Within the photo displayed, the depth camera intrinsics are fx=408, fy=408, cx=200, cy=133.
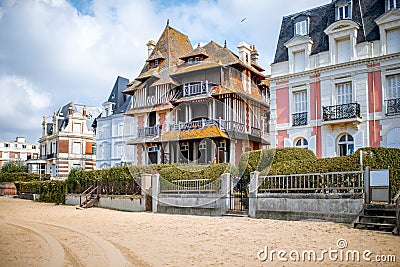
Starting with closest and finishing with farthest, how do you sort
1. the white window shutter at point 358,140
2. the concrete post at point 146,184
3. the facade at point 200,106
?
the concrete post at point 146,184 < the white window shutter at point 358,140 < the facade at point 200,106

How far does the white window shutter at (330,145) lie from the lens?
20.6 meters

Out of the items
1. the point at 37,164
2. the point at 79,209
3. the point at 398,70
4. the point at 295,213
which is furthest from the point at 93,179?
the point at 37,164

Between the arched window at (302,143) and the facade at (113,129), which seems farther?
the facade at (113,129)

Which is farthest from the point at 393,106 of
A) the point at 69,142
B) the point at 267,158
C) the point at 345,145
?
the point at 69,142

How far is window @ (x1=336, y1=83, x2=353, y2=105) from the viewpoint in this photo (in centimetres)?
2046

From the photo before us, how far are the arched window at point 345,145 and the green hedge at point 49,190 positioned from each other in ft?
55.4

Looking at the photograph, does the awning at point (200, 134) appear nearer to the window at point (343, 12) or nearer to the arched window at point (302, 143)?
the arched window at point (302, 143)

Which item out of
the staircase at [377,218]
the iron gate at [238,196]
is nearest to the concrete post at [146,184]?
the iron gate at [238,196]

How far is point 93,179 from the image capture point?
23.7 m

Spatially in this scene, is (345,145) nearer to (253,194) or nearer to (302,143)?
(302,143)

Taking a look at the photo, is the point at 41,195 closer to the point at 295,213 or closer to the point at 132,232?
the point at 132,232

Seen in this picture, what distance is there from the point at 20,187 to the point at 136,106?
12.2 meters

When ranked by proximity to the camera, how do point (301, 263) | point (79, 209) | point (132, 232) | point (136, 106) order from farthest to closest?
point (136, 106)
point (79, 209)
point (132, 232)
point (301, 263)

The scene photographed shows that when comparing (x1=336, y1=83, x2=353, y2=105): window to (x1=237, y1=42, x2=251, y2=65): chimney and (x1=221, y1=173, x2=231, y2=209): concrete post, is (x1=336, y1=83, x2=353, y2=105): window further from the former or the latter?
(x1=237, y1=42, x2=251, y2=65): chimney
